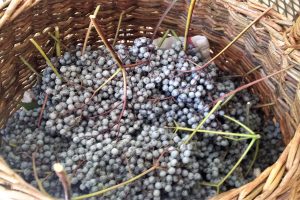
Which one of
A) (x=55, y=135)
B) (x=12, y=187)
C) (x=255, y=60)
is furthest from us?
(x=255, y=60)

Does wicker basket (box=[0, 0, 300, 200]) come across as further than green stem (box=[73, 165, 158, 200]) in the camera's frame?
Yes

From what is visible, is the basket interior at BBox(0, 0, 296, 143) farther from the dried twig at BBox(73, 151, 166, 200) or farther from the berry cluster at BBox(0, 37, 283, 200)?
the dried twig at BBox(73, 151, 166, 200)

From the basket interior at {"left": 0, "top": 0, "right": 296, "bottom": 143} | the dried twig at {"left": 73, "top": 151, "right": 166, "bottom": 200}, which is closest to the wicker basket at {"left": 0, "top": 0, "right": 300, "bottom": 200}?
the basket interior at {"left": 0, "top": 0, "right": 296, "bottom": 143}

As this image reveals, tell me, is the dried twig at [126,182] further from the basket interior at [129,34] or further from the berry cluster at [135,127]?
the basket interior at [129,34]

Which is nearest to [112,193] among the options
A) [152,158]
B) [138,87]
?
[152,158]

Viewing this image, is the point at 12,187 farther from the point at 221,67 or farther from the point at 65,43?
the point at 221,67
